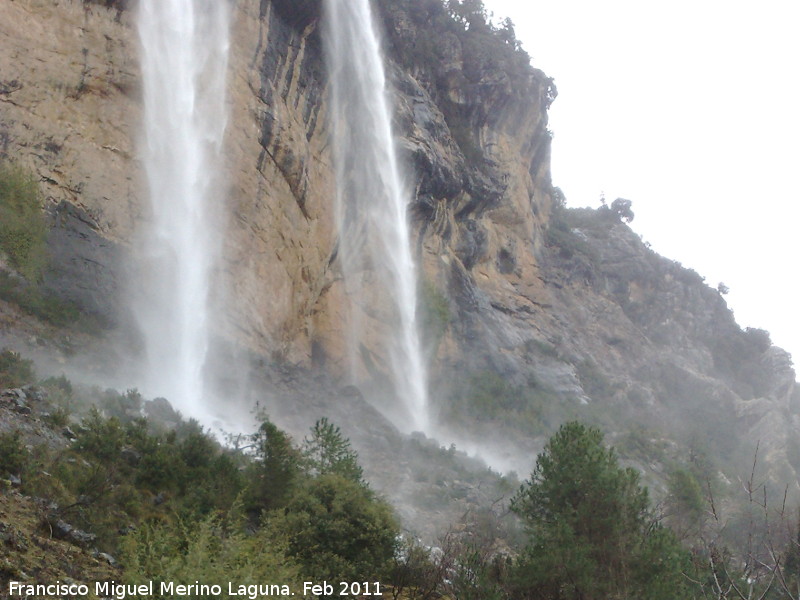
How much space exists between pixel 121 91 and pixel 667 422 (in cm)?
3267

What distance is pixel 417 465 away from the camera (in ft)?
71.0

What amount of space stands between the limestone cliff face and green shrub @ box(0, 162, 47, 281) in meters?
0.44

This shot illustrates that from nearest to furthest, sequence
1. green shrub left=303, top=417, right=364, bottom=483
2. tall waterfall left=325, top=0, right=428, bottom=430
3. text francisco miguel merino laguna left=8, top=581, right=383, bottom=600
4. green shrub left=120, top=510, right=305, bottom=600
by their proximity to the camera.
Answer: text francisco miguel merino laguna left=8, top=581, right=383, bottom=600 < green shrub left=120, top=510, right=305, bottom=600 < green shrub left=303, top=417, right=364, bottom=483 < tall waterfall left=325, top=0, right=428, bottom=430

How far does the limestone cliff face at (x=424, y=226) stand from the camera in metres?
19.8

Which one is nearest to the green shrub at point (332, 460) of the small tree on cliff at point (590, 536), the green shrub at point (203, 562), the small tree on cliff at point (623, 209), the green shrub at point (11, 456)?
the small tree on cliff at point (590, 536)

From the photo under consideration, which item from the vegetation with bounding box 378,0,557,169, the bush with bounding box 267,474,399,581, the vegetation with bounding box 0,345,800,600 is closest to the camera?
the vegetation with bounding box 0,345,800,600

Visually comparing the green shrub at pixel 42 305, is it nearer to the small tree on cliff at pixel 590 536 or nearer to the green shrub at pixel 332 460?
the green shrub at pixel 332 460

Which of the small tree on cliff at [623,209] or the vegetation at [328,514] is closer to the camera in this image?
the vegetation at [328,514]

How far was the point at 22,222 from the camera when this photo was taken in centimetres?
1778

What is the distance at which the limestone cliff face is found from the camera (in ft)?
65.1

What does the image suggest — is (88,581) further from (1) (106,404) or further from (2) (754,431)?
(2) (754,431)

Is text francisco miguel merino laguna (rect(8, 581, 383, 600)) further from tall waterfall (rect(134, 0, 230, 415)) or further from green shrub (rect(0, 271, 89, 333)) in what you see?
tall waterfall (rect(134, 0, 230, 415))

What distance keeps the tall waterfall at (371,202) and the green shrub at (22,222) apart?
38.3 feet

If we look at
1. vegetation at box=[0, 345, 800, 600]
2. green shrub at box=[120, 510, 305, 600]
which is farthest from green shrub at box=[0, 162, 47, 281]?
green shrub at box=[120, 510, 305, 600]
